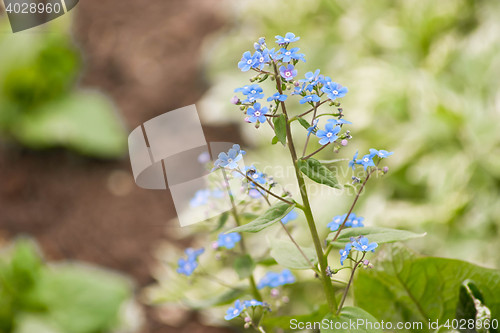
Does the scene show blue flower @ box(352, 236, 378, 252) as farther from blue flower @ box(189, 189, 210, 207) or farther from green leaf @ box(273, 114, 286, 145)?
blue flower @ box(189, 189, 210, 207)

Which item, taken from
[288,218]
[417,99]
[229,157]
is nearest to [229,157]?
[229,157]

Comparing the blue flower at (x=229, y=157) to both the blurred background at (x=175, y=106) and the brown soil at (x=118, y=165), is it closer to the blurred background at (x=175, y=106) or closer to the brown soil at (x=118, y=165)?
the blurred background at (x=175, y=106)

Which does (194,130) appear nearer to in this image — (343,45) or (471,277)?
(471,277)

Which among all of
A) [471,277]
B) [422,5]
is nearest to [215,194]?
[471,277]

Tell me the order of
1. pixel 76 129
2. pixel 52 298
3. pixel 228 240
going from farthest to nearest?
pixel 76 129, pixel 52 298, pixel 228 240

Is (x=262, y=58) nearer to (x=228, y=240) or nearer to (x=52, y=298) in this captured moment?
(x=228, y=240)

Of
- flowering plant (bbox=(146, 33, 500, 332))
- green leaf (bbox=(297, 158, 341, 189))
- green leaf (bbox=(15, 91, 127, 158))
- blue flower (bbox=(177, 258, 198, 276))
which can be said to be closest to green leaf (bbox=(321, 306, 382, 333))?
flowering plant (bbox=(146, 33, 500, 332))
